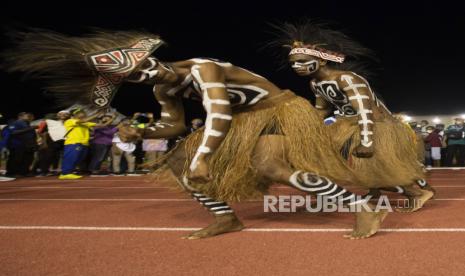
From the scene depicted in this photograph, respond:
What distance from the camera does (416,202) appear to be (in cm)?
398

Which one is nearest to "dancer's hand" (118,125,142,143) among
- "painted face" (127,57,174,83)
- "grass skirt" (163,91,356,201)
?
"painted face" (127,57,174,83)

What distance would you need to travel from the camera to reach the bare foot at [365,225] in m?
2.75

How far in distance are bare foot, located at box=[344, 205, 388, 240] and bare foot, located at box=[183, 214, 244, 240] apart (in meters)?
0.76

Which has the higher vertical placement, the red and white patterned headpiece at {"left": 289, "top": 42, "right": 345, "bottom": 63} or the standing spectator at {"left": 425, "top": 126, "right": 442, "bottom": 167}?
the red and white patterned headpiece at {"left": 289, "top": 42, "right": 345, "bottom": 63}

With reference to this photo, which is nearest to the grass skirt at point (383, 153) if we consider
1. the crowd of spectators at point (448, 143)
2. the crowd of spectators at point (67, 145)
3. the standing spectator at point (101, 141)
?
the crowd of spectators at point (67, 145)

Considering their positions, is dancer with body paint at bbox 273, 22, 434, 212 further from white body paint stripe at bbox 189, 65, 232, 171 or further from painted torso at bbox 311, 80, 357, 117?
white body paint stripe at bbox 189, 65, 232, 171

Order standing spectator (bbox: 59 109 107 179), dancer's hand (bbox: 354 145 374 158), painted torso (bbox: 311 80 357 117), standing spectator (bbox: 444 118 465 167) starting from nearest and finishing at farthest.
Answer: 1. dancer's hand (bbox: 354 145 374 158)
2. painted torso (bbox: 311 80 357 117)
3. standing spectator (bbox: 59 109 107 179)
4. standing spectator (bbox: 444 118 465 167)

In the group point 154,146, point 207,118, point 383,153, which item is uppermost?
point 207,118

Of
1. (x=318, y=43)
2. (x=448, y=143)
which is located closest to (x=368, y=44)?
(x=448, y=143)

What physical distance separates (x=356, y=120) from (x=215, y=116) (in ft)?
5.36

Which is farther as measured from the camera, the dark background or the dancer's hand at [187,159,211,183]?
the dark background

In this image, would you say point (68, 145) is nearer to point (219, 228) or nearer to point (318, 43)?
point (318, 43)

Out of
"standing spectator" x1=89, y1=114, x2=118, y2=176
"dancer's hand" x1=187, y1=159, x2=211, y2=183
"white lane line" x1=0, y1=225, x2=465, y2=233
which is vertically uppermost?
"dancer's hand" x1=187, y1=159, x2=211, y2=183

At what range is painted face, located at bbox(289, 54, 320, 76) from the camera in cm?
365
